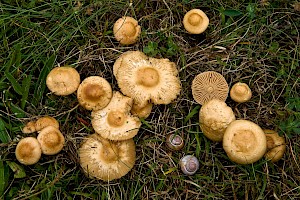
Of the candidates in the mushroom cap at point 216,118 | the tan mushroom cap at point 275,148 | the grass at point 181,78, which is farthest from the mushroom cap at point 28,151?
the tan mushroom cap at point 275,148

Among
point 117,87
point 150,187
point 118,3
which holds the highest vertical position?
point 118,3

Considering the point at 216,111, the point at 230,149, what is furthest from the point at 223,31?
the point at 230,149

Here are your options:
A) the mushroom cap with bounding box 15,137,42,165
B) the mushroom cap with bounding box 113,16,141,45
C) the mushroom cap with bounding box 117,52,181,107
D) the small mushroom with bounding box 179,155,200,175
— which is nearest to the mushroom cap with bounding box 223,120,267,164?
the small mushroom with bounding box 179,155,200,175

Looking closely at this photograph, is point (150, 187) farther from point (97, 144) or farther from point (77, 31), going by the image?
point (77, 31)

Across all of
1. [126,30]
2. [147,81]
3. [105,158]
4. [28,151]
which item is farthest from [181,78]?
[28,151]

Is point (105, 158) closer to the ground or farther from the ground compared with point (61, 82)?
closer to the ground

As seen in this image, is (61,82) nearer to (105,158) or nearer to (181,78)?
(105,158)
